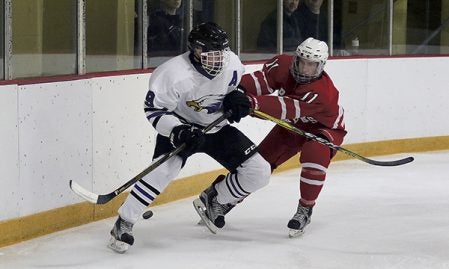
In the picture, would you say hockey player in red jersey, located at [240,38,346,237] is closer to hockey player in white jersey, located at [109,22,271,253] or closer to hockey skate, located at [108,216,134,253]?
hockey player in white jersey, located at [109,22,271,253]

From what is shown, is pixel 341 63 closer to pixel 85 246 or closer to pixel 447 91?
pixel 447 91

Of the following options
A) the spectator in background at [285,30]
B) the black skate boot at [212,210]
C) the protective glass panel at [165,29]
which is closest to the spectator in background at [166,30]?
the protective glass panel at [165,29]

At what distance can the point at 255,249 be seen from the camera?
14.2 ft

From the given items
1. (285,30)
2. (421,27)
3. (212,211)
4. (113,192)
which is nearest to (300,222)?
(212,211)

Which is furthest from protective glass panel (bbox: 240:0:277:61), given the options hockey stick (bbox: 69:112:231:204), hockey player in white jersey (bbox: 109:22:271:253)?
hockey stick (bbox: 69:112:231:204)

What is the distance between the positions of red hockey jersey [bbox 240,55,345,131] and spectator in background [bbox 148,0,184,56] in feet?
3.60

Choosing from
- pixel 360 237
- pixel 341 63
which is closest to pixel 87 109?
pixel 360 237

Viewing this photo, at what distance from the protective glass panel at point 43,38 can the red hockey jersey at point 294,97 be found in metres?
0.84

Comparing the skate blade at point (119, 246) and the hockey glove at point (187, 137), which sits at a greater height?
the hockey glove at point (187, 137)

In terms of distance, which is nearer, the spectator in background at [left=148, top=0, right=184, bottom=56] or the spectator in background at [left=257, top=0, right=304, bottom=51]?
the spectator in background at [left=148, top=0, right=184, bottom=56]

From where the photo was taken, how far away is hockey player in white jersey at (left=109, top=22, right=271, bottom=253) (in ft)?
13.6

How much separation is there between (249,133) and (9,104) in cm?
229

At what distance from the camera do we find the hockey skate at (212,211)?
4617 mm

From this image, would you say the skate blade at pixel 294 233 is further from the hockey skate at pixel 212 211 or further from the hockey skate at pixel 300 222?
the hockey skate at pixel 212 211
